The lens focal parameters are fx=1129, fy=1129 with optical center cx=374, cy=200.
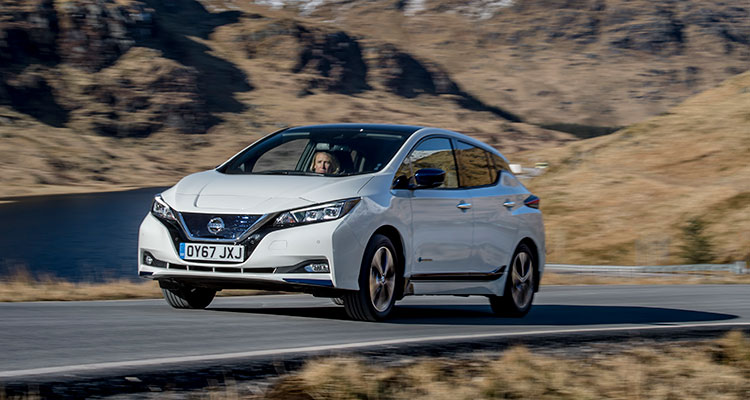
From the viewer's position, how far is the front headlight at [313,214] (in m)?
7.88

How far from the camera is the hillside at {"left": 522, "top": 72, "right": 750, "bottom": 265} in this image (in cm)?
5488

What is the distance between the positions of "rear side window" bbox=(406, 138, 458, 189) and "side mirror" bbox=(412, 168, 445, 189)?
1.00 feet

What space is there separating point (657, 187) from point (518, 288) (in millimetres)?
51836

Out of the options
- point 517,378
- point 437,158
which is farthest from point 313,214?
point 517,378

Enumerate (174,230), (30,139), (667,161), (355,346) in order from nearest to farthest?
(355,346), (174,230), (667,161), (30,139)

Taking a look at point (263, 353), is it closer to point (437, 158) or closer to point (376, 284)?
point (376, 284)

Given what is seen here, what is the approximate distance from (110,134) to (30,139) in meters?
19.4

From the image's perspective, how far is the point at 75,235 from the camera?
234ft

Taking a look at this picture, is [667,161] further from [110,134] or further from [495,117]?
[495,117]

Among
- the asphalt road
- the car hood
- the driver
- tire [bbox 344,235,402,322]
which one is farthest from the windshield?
the asphalt road

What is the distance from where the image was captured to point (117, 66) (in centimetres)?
16188

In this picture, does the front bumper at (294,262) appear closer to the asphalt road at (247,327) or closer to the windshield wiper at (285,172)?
the asphalt road at (247,327)

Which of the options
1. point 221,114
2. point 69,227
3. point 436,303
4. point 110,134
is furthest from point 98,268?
point 221,114

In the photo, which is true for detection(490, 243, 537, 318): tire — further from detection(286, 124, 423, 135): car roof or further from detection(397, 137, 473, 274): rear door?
detection(286, 124, 423, 135): car roof
